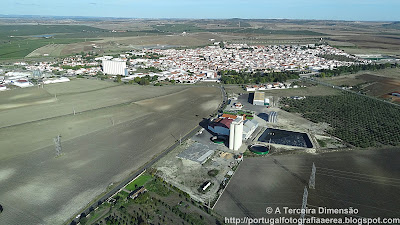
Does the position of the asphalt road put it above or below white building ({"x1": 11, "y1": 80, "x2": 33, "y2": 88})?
below

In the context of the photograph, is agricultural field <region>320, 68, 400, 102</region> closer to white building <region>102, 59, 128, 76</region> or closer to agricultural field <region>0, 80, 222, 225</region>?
agricultural field <region>0, 80, 222, 225</region>

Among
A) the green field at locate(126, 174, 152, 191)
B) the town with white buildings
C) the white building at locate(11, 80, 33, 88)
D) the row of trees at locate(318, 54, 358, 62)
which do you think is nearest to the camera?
the green field at locate(126, 174, 152, 191)

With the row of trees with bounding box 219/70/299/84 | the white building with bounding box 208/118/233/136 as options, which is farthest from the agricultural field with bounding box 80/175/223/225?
the row of trees with bounding box 219/70/299/84

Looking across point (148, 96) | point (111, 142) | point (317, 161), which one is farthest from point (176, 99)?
point (317, 161)

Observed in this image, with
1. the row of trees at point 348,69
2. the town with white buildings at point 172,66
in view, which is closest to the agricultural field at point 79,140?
the town with white buildings at point 172,66

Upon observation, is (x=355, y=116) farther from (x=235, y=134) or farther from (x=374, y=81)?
(x=374, y=81)

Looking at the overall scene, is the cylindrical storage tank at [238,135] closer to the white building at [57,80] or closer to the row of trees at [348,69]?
the row of trees at [348,69]
